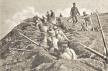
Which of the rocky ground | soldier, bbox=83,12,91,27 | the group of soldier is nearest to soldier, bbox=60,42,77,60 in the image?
the group of soldier

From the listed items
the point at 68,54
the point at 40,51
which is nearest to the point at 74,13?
the point at 68,54

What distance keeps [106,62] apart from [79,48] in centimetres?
105

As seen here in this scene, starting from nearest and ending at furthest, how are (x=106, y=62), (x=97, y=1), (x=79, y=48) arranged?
(x=106, y=62) < (x=79, y=48) < (x=97, y=1)

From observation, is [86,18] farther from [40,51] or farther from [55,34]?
[40,51]

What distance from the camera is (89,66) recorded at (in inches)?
383

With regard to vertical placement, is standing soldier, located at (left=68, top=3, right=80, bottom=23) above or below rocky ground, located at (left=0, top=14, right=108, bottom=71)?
above

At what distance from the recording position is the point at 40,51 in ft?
34.8

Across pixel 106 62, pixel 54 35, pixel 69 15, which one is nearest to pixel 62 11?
pixel 69 15

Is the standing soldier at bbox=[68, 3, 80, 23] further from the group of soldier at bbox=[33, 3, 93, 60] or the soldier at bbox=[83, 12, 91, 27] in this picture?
the soldier at bbox=[83, 12, 91, 27]

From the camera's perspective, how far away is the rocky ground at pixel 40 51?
9.84m

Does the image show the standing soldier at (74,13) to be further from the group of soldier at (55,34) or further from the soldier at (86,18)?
the soldier at (86,18)

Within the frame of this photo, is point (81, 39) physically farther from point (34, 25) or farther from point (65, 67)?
point (34, 25)

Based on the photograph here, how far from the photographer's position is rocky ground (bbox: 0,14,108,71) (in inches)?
388

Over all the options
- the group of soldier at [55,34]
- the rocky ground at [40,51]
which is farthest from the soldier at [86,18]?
the rocky ground at [40,51]
